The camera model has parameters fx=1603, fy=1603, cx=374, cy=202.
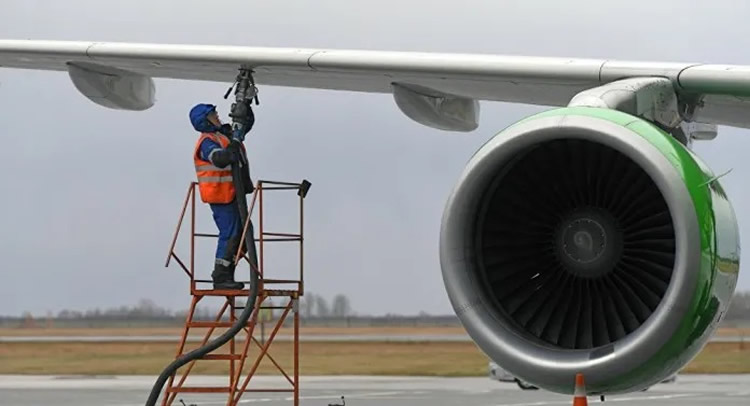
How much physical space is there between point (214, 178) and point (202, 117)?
1.66 feet

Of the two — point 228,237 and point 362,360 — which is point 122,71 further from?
point 362,360

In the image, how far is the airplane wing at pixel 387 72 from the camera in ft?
33.3

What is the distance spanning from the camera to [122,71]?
13305mm

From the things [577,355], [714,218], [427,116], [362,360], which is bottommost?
[362,360]

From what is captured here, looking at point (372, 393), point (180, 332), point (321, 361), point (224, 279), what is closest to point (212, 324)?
point (224, 279)

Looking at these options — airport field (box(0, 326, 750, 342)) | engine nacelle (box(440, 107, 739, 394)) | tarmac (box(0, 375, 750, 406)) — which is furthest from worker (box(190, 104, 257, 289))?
airport field (box(0, 326, 750, 342))

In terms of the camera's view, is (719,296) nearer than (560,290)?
Yes

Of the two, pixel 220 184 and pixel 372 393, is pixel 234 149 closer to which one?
pixel 220 184

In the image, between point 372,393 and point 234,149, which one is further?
point 372,393

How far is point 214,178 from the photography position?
12984 mm

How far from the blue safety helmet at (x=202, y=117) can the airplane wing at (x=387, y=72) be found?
0.99 feet

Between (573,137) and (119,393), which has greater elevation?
(573,137)

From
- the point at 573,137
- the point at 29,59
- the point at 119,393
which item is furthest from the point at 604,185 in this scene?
the point at 119,393

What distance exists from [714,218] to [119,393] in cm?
2041
